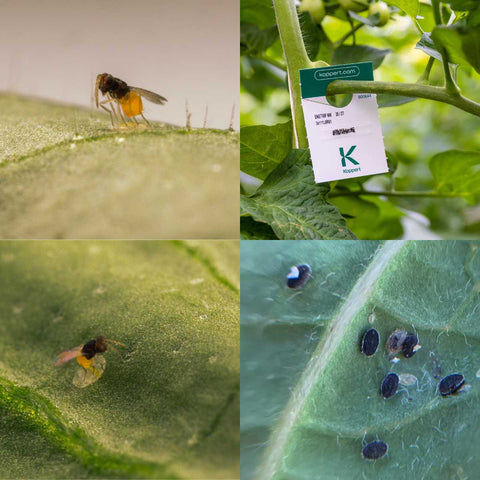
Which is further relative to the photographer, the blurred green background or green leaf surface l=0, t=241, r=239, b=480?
the blurred green background

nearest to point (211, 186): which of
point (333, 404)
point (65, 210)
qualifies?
point (65, 210)

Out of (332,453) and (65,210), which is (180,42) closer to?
(65,210)

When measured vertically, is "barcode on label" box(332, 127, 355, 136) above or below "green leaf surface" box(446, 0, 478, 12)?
below

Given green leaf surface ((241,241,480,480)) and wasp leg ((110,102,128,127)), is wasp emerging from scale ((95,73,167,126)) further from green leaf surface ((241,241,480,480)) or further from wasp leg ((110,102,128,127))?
green leaf surface ((241,241,480,480))

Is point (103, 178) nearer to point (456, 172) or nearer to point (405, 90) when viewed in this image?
point (405, 90)

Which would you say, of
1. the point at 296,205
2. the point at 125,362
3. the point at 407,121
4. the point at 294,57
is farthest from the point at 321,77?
the point at 407,121

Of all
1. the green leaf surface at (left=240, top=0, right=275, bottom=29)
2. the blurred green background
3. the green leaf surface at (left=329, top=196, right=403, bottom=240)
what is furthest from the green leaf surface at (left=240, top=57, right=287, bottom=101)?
the green leaf surface at (left=329, top=196, right=403, bottom=240)

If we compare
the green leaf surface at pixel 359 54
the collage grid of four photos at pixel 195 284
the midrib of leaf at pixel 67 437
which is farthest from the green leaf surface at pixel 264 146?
the midrib of leaf at pixel 67 437
